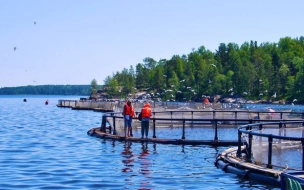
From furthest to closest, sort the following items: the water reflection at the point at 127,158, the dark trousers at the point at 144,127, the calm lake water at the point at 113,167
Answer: the dark trousers at the point at 144,127 < the water reflection at the point at 127,158 < the calm lake water at the point at 113,167

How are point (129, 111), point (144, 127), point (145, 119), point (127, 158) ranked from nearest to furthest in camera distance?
point (127, 158), point (145, 119), point (144, 127), point (129, 111)

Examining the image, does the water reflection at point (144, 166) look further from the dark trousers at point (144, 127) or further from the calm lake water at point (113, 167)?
the dark trousers at point (144, 127)

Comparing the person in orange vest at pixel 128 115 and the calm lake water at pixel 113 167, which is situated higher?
the person in orange vest at pixel 128 115

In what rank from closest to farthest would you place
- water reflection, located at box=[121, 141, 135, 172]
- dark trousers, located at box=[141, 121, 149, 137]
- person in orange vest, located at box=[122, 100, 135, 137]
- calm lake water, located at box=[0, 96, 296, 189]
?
calm lake water, located at box=[0, 96, 296, 189] → water reflection, located at box=[121, 141, 135, 172] → dark trousers, located at box=[141, 121, 149, 137] → person in orange vest, located at box=[122, 100, 135, 137]

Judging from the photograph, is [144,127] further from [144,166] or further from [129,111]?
[144,166]

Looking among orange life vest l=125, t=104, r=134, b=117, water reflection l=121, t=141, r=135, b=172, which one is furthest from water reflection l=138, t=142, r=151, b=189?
orange life vest l=125, t=104, r=134, b=117

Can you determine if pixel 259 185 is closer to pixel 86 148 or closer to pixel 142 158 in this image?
pixel 142 158

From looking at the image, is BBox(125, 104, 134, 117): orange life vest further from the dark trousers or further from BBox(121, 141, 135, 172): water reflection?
BBox(121, 141, 135, 172): water reflection

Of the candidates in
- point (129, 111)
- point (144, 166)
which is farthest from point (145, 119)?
point (144, 166)

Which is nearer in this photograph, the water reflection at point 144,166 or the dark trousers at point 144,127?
the water reflection at point 144,166

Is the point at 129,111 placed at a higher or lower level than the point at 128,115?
higher

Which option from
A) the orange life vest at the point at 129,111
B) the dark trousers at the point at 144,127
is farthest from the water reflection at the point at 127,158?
the orange life vest at the point at 129,111

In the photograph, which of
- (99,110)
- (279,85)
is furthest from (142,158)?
(279,85)

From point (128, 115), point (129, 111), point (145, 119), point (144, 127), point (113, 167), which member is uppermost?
point (129, 111)
